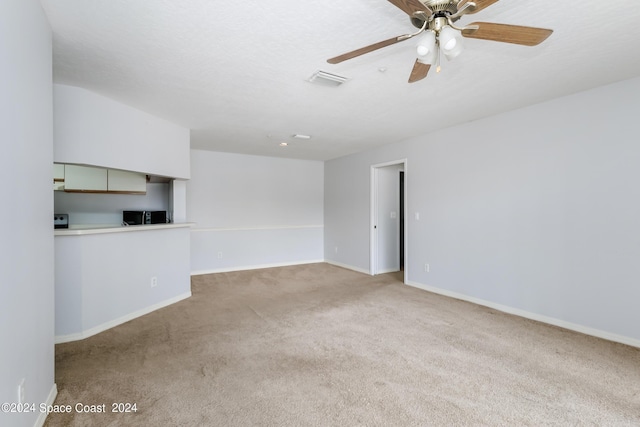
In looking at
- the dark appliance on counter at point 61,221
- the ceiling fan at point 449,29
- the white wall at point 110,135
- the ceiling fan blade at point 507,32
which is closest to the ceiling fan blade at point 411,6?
the ceiling fan at point 449,29

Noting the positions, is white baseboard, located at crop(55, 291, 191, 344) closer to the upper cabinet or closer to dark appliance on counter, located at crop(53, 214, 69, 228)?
the upper cabinet

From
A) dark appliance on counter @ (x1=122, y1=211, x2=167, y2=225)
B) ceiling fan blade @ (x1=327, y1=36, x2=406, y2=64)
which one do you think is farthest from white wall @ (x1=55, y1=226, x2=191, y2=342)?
ceiling fan blade @ (x1=327, y1=36, x2=406, y2=64)

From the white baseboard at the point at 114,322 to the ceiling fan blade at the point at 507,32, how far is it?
157 inches

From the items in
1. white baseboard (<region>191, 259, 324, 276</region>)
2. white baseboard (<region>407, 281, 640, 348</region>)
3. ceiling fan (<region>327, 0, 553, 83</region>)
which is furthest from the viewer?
white baseboard (<region>191, 259, 324, 276</region>)

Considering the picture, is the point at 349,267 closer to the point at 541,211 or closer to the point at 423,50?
the point at 541,211

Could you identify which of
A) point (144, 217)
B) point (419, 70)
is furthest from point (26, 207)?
point (144, 217)

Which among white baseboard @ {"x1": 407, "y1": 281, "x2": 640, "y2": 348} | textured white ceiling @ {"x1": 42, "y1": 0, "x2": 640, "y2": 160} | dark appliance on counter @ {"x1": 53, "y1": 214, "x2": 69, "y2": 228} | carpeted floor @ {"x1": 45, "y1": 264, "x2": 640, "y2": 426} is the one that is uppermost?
textured white ceiling @ {"x1": 42, "y1": 0, "x2": 640, "y2": 160}

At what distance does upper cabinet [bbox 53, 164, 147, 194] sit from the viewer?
410 cm

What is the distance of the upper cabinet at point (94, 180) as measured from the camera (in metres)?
4.10

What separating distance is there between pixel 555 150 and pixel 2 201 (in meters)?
4.42

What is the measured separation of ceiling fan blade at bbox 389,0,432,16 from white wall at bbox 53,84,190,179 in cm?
315

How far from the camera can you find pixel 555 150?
3.20 m

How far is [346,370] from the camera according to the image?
230cm

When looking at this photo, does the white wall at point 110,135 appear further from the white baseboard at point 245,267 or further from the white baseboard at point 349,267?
the white baseboard at point 349,267
